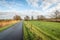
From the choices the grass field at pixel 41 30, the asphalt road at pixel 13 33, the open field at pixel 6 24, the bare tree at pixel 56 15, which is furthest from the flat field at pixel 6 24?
the bare tree at pixel 56 15

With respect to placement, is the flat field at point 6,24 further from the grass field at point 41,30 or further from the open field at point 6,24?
the grass field at point 41,30

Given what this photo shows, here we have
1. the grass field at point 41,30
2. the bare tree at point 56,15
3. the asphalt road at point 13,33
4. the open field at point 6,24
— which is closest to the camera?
the grass field at point 41,30

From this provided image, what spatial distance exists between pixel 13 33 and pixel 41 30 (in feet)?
2.75

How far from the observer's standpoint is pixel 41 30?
124 inches

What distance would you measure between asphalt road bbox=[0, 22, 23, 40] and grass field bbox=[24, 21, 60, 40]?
0.16 metres

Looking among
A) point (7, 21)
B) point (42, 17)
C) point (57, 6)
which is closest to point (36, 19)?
point (42, 17)

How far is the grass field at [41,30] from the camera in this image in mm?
2924

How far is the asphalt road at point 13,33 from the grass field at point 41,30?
0.53 ft

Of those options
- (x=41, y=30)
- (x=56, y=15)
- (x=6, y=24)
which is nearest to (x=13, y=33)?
(x=6, y=24)

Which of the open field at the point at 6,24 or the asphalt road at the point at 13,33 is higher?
the open field at the point at 6,24

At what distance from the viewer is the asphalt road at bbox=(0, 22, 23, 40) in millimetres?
3322

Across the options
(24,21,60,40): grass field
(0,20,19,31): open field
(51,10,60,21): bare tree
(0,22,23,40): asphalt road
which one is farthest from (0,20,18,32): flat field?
(51,10,60,21): bare tree

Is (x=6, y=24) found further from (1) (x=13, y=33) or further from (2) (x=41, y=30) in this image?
(2) (x=41, y=30)

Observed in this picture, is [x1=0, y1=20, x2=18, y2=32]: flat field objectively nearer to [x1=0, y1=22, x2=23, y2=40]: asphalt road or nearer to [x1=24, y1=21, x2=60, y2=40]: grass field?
[x1=0, y1=22, x2=23, y2=40]: asphalt road
